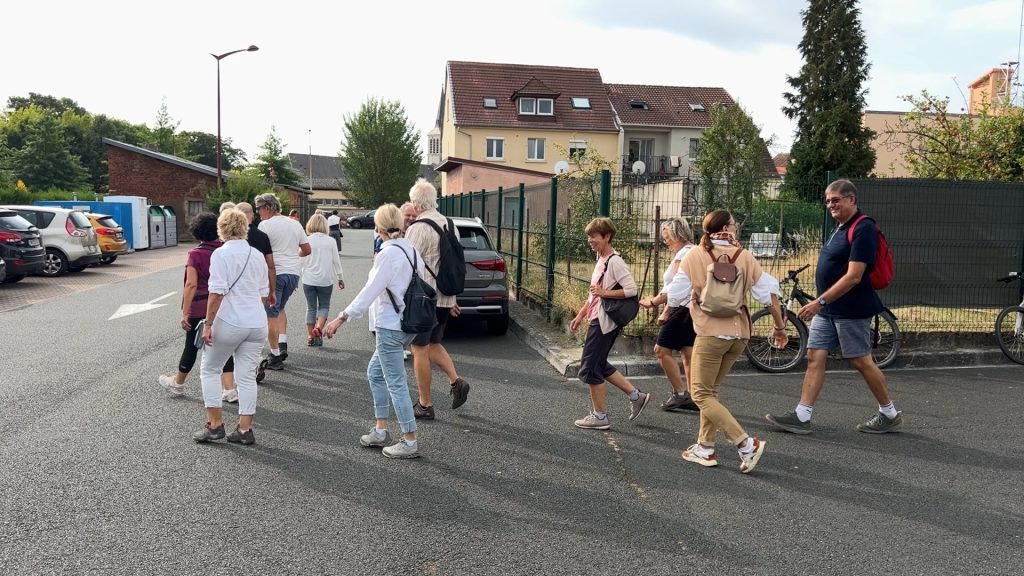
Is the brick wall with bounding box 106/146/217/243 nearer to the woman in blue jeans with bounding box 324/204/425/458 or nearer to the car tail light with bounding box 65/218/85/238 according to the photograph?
the car tail light with bounding box 65/218/85/238

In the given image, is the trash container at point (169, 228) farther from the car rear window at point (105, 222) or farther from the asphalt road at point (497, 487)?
the asphalt road at point (497, 487)

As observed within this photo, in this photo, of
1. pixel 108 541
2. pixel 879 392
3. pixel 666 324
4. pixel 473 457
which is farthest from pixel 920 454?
pixel 108 541

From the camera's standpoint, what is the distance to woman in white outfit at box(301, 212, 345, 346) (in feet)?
29.1

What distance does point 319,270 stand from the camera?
29.1 ft

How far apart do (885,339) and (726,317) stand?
4613mm

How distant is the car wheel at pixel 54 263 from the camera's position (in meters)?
18.4

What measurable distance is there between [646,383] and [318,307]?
4.07m

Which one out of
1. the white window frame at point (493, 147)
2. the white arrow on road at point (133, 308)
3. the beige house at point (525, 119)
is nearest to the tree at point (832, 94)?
the beige house at point (525, 119)

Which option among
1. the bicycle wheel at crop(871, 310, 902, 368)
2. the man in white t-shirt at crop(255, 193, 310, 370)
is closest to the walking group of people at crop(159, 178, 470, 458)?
the man in white t-shirt at crop(255, 193, 310, 370)

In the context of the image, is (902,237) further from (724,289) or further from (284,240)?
(284,240)

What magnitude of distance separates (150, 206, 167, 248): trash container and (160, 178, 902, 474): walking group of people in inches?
1035

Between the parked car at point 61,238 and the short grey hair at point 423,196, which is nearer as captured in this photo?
the short grey hair at point 423,196

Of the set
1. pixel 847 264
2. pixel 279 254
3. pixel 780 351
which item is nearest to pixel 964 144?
pixel 780 351

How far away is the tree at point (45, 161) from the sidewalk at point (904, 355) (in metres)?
61.9
